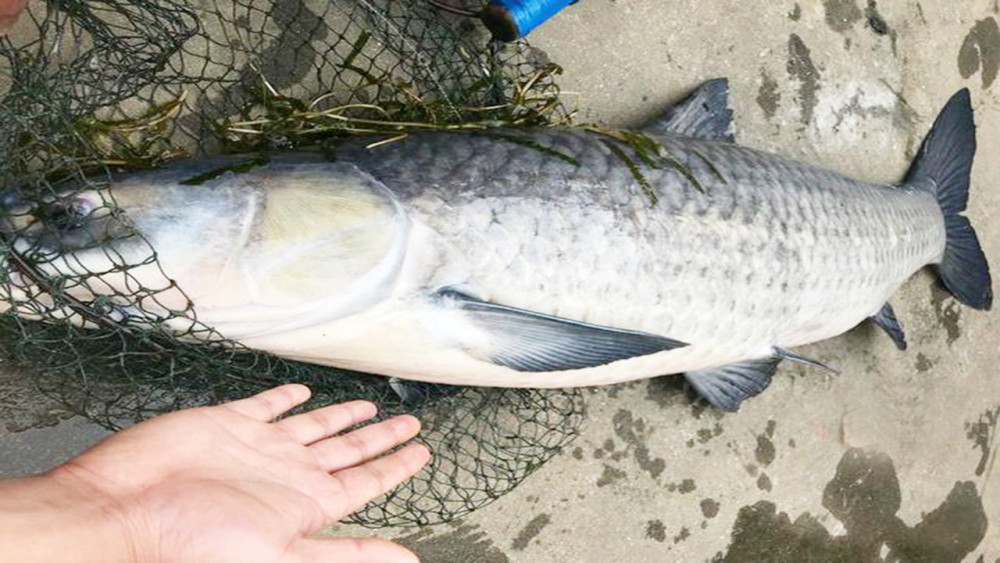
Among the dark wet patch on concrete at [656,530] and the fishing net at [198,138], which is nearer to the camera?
the fishing net at [198,138]

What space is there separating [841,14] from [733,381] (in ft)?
5.69

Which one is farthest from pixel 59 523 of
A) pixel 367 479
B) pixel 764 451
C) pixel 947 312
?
pixel 947 312

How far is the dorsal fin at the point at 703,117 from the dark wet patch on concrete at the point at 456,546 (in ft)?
5.11

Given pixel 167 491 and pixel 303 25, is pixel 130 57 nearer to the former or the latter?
pixel 303 25

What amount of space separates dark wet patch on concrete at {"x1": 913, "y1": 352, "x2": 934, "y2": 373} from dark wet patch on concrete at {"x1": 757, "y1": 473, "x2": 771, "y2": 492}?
1015 millimetres

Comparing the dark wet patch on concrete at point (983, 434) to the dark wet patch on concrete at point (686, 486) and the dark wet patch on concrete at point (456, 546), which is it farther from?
the dark wet patch on concrete at point (456, 546)

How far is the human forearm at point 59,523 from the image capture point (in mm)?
1615

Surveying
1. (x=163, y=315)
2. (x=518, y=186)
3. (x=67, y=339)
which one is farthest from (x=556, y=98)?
(x=67, y=339)

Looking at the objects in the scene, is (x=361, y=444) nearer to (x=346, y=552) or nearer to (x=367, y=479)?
(x=367, y=479)

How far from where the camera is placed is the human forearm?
162cm

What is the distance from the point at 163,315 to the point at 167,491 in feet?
1.80

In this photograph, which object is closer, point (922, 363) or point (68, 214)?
point (68, 214)

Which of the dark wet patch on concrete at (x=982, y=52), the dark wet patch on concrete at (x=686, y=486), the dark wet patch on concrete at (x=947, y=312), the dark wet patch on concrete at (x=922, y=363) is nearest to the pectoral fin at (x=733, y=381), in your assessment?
the dark wet patch on concrete at (x=686, y=486)

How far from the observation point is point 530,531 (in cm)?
334
